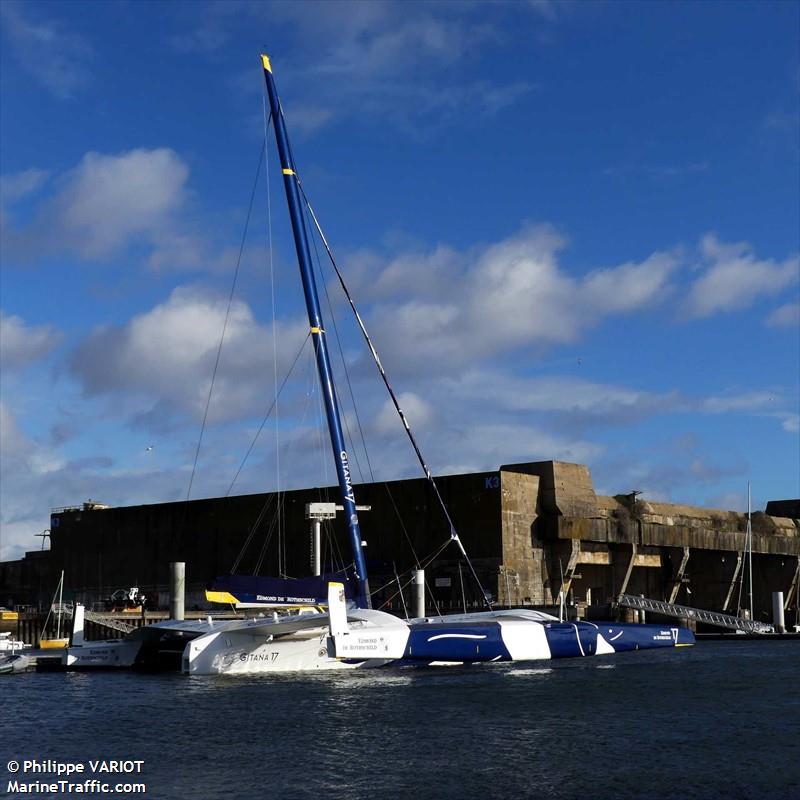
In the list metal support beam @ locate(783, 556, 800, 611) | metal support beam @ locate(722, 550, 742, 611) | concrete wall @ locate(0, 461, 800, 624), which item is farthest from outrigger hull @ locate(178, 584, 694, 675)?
metal support beam @ locate(783, 556, 800, 611)

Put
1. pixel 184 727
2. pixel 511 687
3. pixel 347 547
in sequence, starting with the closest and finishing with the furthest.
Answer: pixel 184 727 → pixel 511 687 → pixel 347 547

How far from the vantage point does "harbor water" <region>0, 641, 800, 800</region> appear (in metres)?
19.5

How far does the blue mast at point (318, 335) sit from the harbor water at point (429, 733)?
509 cm

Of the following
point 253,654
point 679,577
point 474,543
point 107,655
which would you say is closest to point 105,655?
point 107,655

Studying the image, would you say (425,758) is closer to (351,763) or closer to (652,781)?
(351,763)

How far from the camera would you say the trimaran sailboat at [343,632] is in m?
37.3

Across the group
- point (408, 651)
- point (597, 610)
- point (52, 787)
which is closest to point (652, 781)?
point (52, 787)

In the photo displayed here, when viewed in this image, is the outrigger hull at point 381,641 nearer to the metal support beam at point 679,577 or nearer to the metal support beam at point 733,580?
the metal support beam at point 679,577

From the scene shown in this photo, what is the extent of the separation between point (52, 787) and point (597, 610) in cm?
5145

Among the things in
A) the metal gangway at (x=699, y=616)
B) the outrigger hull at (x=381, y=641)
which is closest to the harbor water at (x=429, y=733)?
the outrigger hull at (x=381, y=641)

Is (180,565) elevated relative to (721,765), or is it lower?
A: elevated

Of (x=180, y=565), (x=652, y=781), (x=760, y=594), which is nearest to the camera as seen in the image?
(x=652, y=781)

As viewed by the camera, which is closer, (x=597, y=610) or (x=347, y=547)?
(x=597, y=610)

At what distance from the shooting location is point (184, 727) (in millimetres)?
26719
